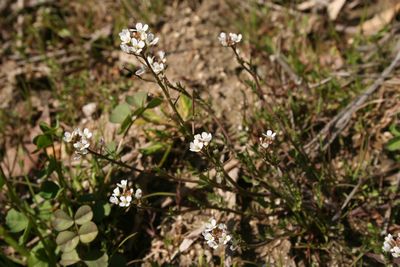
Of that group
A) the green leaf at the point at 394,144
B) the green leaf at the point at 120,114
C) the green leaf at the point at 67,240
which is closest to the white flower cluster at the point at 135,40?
the green leaf at the point at 120,114

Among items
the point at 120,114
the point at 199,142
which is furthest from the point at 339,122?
the point at 120,114

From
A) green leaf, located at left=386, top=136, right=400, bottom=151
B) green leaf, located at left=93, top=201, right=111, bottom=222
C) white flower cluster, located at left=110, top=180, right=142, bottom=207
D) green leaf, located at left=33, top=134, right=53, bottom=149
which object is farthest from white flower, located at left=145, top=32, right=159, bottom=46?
green leaf, located at left=386, top=136, right=400, bottom=151


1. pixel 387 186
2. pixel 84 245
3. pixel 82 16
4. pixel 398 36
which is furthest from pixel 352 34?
pixel 84 245

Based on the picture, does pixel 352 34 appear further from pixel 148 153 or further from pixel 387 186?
pixel 148 153

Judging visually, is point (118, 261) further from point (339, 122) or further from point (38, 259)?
point (339, 122)

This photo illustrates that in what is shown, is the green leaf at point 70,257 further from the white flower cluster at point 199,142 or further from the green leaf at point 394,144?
the green leaf at point 394,144
